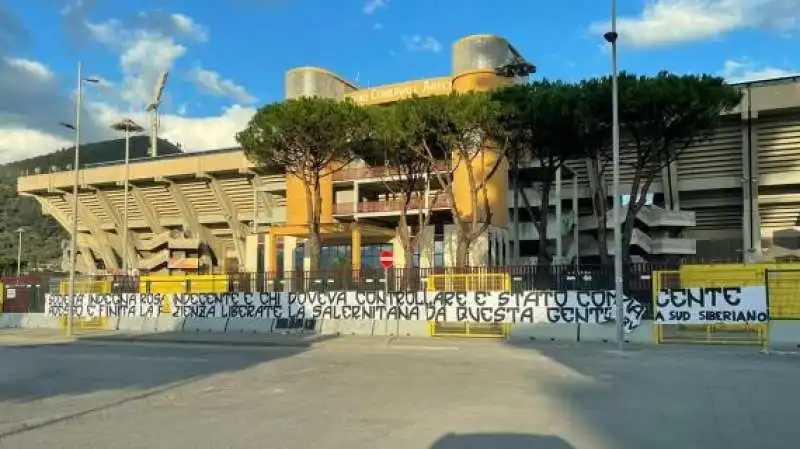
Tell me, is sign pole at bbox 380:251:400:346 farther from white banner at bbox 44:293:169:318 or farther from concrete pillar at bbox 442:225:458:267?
concrete pillar at bbox 442:225:458:267

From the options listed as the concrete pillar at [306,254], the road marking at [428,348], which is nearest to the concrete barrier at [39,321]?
the road marking at [428,348]

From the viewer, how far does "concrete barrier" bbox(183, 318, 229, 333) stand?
91.2ft

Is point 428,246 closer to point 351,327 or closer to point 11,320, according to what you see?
point 11,320

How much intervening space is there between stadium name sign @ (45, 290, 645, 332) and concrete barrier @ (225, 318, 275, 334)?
20cm

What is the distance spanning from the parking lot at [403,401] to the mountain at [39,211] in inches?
4011

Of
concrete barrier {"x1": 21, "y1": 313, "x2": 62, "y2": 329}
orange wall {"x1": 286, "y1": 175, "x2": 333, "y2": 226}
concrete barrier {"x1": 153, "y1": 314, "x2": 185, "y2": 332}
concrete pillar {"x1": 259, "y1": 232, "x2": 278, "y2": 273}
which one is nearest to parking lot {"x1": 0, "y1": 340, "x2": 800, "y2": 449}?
concrete barrier {"x1": 153, "y1": 314, "x2": 185, "y2": 332}

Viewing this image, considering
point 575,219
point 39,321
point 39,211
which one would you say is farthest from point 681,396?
point 39,211

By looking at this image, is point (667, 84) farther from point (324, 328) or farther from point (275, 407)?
point (275, 407)

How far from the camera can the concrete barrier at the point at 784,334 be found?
19.6 m

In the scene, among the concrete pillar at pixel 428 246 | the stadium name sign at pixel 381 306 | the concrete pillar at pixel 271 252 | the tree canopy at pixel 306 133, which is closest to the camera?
the stadium name sign at pixel 381 306

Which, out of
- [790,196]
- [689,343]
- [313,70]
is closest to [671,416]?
[689,343]

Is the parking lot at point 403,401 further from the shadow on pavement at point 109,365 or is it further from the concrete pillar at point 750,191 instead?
the concrete pillar at point 750,191

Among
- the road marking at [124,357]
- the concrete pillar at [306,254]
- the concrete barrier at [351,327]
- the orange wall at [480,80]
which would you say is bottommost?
the road marking at [124,357]

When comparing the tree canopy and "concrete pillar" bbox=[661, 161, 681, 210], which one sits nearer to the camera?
the tree canopy
